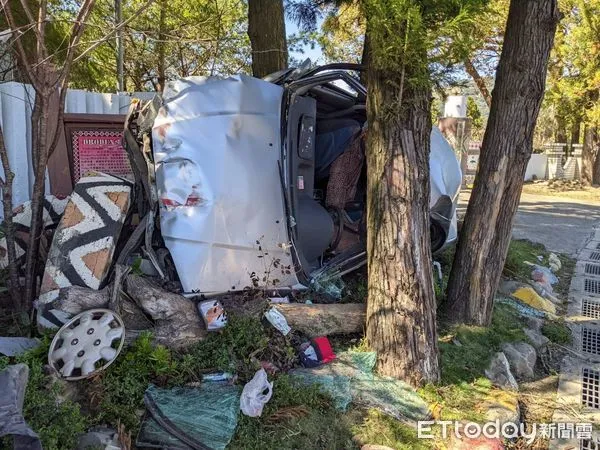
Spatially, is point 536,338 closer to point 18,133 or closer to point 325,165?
point 325,165

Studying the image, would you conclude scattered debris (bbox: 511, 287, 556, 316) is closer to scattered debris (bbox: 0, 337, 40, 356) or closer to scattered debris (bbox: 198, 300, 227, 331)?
scattered debris (bbox: 198, 300, 227, 331)

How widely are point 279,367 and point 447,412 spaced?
1093 millimetres

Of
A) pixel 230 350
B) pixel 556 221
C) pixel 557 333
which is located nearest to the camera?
pixel 230 350

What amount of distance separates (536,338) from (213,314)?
293 cm

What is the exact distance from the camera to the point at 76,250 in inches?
129

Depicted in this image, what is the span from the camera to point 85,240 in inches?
131

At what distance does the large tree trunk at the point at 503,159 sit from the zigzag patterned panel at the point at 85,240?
2781mm

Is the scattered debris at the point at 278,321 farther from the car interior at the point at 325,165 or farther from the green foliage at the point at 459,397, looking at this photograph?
the green foliage at the point at 459,397

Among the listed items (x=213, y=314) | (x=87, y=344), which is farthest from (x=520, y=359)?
(x=87, y=344)

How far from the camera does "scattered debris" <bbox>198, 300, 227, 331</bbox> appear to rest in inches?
127

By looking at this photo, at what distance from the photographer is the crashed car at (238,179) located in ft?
11.4

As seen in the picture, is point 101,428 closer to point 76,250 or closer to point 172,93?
point 76,250

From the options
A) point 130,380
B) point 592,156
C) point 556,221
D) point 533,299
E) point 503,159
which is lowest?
point 533,299

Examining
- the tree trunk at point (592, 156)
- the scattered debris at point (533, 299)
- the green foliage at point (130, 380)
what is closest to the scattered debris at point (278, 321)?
the green foliage at point (130, 380)
